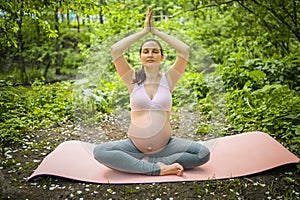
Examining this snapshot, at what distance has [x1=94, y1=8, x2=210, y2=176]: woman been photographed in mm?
3016

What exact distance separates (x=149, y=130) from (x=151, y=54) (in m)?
0.62

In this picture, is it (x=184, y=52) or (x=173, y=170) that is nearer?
(x=173, y=170)

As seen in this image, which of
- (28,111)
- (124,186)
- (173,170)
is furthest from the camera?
(28,111)

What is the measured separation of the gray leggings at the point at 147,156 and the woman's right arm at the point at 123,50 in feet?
1.86

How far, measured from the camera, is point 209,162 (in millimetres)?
3238

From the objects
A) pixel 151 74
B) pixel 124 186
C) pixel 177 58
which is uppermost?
pixel 177 58

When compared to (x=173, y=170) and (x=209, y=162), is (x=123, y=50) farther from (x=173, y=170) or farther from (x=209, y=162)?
(x=209, y=162)

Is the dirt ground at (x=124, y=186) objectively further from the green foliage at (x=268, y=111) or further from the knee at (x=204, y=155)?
the green foliage at (x=268, y=111)

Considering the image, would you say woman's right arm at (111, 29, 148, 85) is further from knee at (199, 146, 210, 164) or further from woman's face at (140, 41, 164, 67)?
knee at (199, 146, 210, 164)

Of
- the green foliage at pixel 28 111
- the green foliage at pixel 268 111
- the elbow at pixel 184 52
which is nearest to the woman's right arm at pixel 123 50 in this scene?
the elbow at pixel 184 52

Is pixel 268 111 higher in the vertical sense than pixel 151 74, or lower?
lower

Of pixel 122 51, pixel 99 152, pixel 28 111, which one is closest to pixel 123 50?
pixel 122 51

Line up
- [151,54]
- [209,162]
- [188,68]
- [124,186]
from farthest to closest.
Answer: [188,68]
[209,162]
[151,54]
[124,186]

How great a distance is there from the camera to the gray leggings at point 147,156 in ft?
9.84
